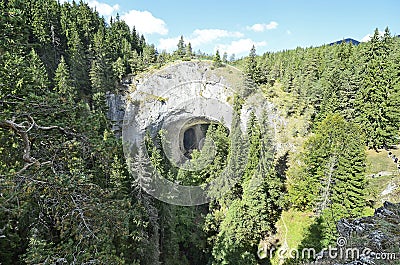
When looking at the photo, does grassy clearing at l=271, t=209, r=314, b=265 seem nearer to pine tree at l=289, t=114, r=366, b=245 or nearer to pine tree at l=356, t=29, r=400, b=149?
pine tree at l=289, t=114, r=366, b=245

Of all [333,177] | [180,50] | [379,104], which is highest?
[180,50]

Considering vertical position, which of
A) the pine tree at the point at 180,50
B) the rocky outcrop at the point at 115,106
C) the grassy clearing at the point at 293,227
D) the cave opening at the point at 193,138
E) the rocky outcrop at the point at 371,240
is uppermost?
the pine tree at the point at 180,50

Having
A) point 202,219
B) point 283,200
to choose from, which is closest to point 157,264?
point 202,219

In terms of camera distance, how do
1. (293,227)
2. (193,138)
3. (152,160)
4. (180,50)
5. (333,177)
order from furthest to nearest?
(180,50) < (193,138) < (152,160) < (293,227) < (333,177)

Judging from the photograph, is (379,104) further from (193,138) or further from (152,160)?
(152,160)

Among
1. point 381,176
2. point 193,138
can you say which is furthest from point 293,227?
point 193,138

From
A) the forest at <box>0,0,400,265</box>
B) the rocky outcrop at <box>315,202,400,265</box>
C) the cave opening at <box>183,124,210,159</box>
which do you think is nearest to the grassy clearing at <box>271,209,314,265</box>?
the forest at <box>0,0,400,265</box>

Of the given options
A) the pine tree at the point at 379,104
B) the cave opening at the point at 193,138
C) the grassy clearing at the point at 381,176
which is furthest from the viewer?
the cave opening at the point at 193,138

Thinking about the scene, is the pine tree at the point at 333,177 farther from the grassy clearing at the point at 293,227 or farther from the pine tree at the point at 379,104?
the pine tree at the point at 379,104

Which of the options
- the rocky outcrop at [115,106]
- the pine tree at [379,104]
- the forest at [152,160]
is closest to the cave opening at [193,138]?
the forest at [152,160]

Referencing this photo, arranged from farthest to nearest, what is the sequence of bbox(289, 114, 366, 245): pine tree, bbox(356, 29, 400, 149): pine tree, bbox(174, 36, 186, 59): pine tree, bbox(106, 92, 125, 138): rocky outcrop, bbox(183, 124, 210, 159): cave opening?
bbox(174, 36, 186, 59): pine tree → bbox(106, 92, 125, 138): rocky outcrop → bbox(183, 124, 210, 159): cave opening → bbox(356, 29, 400, 149): pine tree → bbox(289, 114, 366, 245): pine tree
